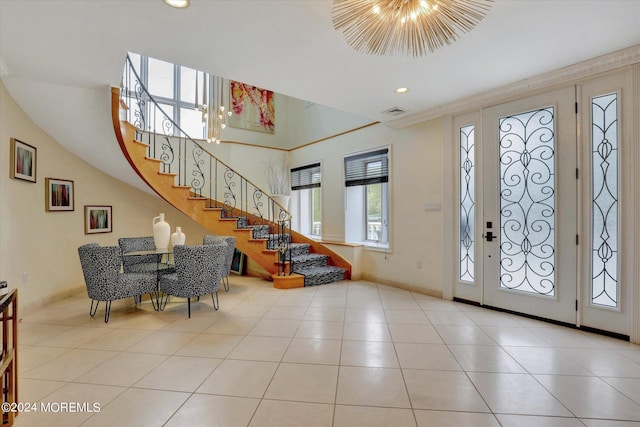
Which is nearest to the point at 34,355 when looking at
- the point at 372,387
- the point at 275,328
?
the point at 275,328

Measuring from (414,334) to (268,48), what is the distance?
312 centimetres

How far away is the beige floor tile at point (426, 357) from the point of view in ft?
8.04

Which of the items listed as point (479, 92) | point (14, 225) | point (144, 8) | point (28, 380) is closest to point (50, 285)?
point (14, 225)

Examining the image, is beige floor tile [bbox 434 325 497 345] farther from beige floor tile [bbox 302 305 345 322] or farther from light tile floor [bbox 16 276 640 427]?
beige floor tile [bbox 302 305 345 322]

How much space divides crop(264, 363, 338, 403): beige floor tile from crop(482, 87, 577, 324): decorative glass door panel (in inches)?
104

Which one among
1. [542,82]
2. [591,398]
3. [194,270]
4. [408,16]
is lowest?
[591,398]

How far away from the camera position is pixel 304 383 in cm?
221

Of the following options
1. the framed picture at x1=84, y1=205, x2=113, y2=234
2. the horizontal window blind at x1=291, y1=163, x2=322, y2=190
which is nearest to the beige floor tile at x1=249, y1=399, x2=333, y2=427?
the framed picture at x1=84, y1=205, x2=113, y2=234

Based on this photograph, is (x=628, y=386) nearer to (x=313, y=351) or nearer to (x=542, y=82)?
(x=313, y=351)

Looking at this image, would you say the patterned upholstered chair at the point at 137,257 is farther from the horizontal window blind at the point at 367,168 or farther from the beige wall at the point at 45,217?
the horizontal window blind at the point at 367,168

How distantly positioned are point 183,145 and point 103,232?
2266 mm

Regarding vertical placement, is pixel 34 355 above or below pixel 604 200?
below

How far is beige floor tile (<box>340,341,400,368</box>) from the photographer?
250 centimetres

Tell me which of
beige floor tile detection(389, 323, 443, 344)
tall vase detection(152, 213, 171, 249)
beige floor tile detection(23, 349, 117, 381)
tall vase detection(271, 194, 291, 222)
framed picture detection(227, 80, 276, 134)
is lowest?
beige floor tile detection(389, 323, 443, 344)
